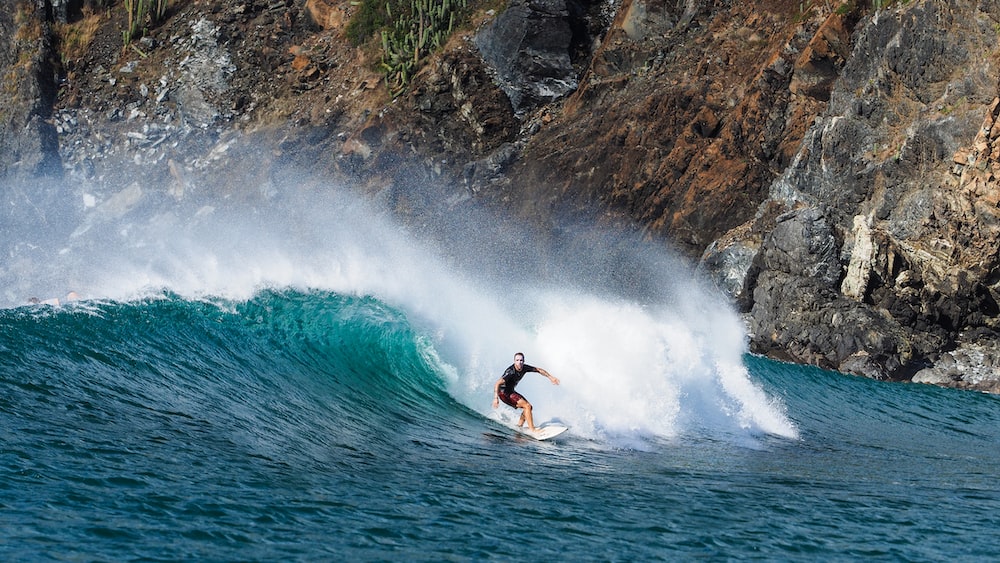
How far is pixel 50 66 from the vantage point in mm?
45125

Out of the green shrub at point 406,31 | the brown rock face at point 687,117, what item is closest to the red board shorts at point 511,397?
the brown rock face at point 687,117

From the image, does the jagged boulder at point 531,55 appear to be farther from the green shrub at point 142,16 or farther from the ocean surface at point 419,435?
the green shrub at point 142,16

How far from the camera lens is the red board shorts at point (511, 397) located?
1451 centimetres

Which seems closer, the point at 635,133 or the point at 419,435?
the point at 419,435

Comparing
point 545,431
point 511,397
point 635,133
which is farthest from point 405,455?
point 635,133

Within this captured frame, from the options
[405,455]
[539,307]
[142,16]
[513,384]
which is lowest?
[405,455]

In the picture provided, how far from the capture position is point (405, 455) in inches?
460

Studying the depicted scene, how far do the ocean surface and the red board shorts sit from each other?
0.52 meters

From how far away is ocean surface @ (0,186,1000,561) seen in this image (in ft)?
26.9

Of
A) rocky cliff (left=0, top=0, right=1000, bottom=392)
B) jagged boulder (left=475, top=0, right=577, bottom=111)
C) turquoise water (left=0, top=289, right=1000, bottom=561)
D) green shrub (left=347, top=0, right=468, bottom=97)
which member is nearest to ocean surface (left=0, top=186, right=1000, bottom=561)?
turquoise water (left=0, top=289, right=1000, bottom=561)

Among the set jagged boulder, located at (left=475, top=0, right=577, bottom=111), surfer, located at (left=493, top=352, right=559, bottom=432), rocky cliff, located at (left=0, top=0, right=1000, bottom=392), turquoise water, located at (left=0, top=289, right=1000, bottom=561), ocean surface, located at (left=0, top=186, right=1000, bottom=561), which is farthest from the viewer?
jagged boulder, located at (left=475, top=0, right=577, bottom=111)

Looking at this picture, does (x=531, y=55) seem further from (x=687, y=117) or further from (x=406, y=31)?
(x=687, y=117)

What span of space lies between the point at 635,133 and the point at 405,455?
2460 cm

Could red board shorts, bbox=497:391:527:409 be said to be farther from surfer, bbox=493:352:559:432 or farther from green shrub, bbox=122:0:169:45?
green shrub, bbox=122:0:169:45
